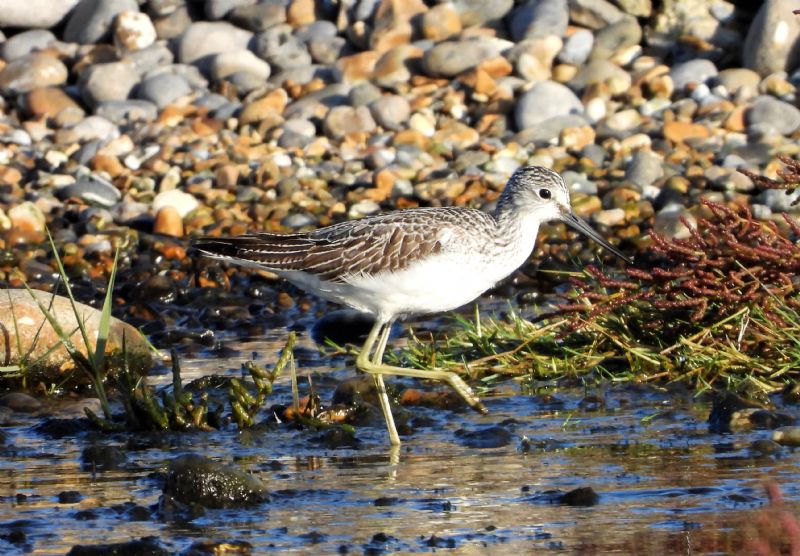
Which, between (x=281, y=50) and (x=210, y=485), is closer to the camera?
(x=210, y=485)

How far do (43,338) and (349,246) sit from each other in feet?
7.53

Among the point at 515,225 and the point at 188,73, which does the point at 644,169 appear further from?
the point at 188,73

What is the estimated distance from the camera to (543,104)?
47.7ft

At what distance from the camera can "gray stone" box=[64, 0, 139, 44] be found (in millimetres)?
17219

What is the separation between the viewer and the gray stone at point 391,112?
48.5 ft

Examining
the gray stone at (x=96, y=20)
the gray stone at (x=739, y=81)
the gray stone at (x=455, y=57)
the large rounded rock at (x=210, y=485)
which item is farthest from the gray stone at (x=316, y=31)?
the large rounded rock at (x=210, y=485)

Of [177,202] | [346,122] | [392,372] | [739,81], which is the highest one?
[739,81]

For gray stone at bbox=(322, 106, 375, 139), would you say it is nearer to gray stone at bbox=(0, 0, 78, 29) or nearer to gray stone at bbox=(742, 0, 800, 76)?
gray stone at bbox=(742, 0, 800, 76)

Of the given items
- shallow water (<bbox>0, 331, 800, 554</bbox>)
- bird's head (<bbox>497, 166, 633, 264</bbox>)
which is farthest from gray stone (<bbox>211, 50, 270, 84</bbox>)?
shallow water (<bbox>0, 331, 800, 554</bbox>)

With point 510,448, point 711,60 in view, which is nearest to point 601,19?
point 711,60

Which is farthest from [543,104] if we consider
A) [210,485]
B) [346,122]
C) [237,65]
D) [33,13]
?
[210,485]

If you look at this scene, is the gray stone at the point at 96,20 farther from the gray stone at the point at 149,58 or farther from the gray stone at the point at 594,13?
the gray stone at the point at 594,13

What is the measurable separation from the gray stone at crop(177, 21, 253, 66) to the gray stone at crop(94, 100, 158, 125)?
127cm

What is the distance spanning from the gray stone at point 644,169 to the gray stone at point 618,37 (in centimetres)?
272
